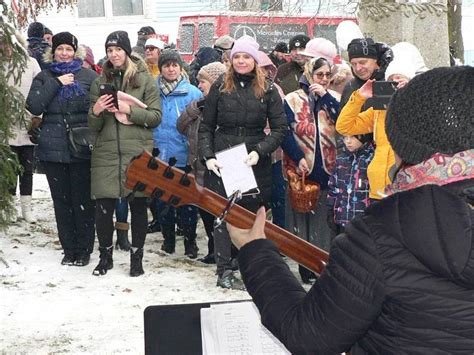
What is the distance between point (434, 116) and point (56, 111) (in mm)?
4894

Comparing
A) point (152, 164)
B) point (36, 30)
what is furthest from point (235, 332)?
point (36, 30)

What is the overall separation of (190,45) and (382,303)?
13.5 m

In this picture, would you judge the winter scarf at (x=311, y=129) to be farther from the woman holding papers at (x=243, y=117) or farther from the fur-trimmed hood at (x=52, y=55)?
the fur-trimmed hood at (x=52, y=55)

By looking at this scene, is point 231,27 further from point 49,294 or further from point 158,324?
point 158,324

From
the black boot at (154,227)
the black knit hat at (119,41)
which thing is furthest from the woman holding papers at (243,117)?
the black boot at (154,227)

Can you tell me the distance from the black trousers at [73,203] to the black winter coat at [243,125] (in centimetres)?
110

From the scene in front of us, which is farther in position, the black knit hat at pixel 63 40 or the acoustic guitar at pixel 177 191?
the black knit hat at pixel 63 40

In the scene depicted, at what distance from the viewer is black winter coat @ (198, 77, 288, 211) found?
5656 mm

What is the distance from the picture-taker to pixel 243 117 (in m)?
5.66

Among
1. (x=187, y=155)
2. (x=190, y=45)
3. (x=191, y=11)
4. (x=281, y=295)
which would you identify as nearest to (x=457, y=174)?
(x=281, y=295)

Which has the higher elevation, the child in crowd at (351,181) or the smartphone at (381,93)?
the smartphone at (381,93)

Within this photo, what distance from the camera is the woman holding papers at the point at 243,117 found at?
5648 mm

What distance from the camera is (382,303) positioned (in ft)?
5.23

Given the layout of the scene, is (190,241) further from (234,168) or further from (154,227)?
(234,168)
